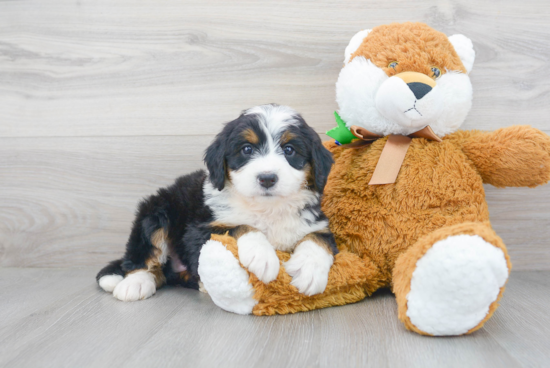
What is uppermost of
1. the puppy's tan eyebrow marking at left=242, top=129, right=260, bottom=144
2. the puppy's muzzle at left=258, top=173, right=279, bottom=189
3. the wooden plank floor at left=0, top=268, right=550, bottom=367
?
the puppy's tan eyebrow marking at left=242, top=129, right=260, bottom=144

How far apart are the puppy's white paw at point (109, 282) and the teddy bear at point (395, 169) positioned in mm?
626

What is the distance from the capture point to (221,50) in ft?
7.87

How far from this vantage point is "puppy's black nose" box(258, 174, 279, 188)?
1550mm

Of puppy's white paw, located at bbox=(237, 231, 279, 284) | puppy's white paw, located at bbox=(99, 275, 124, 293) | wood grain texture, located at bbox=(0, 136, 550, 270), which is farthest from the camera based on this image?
wood grain texture, located at bbox=(0, 136, 550, 270)

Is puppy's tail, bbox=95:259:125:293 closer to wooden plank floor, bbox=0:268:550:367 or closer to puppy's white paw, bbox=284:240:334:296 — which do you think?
wooden plank floor, bbox=0:268:550:367

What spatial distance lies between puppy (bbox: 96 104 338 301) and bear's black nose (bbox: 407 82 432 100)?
404mm

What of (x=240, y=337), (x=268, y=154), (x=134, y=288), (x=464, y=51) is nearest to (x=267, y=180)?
(x=268, y=154)

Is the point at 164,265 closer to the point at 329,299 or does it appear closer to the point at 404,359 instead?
the point at 329,299

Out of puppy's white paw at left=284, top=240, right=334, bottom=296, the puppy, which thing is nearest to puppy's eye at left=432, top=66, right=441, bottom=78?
the puppy

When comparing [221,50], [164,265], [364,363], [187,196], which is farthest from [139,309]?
[221,50]

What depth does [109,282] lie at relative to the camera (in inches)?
80.0

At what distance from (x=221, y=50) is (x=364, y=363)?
1766 millimetres

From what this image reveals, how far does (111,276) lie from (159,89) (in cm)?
103

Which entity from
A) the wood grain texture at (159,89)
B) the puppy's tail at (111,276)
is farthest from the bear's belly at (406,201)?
the puppy's tail at (111,276)
